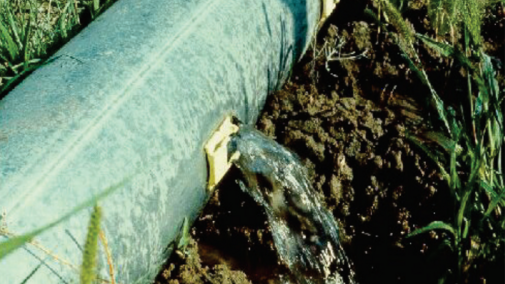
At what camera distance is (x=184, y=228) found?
6.51ft

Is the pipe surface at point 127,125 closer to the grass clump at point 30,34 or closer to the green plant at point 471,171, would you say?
the grass clump at point 30,34

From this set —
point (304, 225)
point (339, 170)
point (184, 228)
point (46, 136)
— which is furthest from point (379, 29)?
point (46, 136)

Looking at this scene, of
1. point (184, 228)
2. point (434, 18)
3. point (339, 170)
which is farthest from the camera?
point (434, 18)

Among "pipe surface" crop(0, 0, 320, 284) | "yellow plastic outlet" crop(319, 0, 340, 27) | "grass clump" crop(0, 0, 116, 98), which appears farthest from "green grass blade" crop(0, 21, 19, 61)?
"yellow plastic outlet" crop(319, 0, 340, 27)

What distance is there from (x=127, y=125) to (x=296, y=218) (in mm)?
861

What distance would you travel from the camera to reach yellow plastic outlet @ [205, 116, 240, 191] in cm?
196

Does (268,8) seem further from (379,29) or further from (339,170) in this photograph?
(379,29)

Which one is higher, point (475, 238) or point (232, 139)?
point (232, 139)

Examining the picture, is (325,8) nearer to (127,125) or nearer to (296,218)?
(296,218)

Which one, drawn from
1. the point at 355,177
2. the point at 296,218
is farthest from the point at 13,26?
the point at 355,177

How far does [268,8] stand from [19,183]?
3.59 feet

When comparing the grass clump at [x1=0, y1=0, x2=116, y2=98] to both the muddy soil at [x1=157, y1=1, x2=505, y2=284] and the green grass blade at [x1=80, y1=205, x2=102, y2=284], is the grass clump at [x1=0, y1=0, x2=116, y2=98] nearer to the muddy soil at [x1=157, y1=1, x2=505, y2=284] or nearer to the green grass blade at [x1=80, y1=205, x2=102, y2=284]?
Answer: the muddy soil at [x1=157, y1=1, x2=505, y2=284]

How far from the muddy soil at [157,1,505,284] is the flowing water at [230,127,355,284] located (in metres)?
0.04

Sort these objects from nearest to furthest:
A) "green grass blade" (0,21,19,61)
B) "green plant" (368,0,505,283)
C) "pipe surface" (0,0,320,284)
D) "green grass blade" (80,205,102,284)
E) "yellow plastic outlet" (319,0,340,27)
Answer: "green grass blade" (80,205,102,284) → "pipe surface" (0,0,320,284) → "green plant" (368,0,505,283) → "green grass blade" (0,21,19,61) → "yellow plastic outlet" (319,0,340,27)
